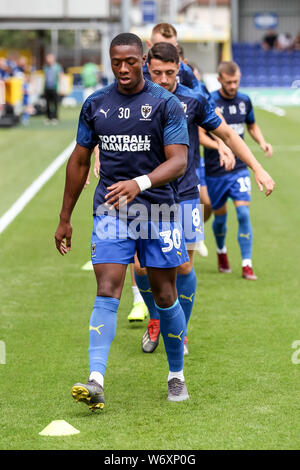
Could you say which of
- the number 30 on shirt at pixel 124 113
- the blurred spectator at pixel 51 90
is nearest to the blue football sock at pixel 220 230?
the number 30 on shirt at pixel 124 113

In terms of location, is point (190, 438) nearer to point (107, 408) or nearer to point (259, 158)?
point (107, 408)

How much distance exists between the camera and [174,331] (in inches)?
220

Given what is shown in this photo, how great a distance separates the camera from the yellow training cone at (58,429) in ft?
15.9

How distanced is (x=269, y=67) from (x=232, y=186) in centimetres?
4671

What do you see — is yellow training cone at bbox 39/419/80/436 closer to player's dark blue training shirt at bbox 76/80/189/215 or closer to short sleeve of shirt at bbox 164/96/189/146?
player's dark blue training shirt at bbox 76/80/189/215

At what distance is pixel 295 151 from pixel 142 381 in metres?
16.3

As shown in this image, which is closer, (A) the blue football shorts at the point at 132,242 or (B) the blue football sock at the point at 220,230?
(A) the blue football shorts at the point at 132,242

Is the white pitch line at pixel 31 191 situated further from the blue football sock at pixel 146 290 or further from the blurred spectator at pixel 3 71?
the blurred spectator at pixel 3 71

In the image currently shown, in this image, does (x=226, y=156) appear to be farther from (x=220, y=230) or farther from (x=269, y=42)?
(x=269, y=42)

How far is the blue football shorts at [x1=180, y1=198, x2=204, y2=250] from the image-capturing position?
6.96 meters

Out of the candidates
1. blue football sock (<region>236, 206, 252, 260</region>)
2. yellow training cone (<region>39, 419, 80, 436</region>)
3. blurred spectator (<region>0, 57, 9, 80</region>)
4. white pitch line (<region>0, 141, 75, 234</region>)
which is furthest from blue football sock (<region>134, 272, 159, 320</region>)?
blurred spectator (<region>0, 57, 9, 80</region>)

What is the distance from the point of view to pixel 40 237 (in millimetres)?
11797

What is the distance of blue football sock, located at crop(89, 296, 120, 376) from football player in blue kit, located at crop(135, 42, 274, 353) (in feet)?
3.40

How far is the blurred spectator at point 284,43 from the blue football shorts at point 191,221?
52.7 m
